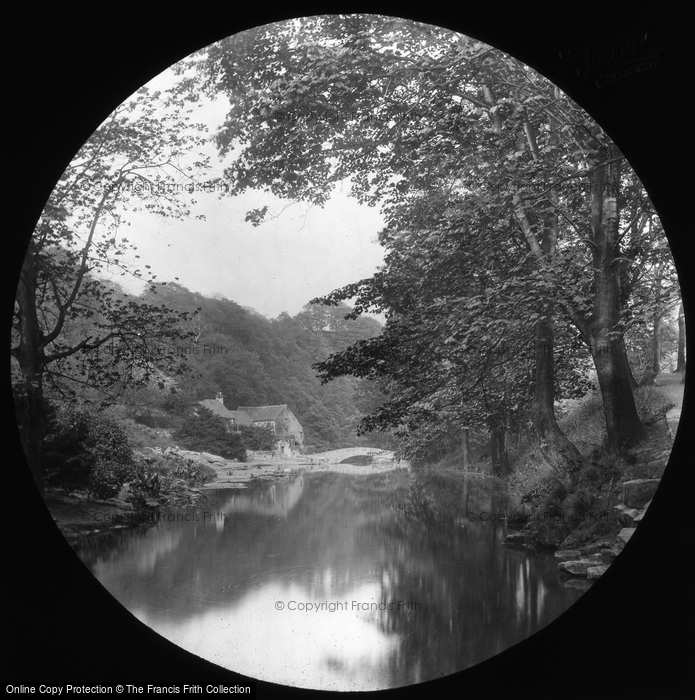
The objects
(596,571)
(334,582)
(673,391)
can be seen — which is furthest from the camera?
(673,391)

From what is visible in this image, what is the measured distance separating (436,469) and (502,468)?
295 mm

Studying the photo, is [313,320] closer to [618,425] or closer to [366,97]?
[366,97]

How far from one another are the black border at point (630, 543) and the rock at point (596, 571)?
201mm

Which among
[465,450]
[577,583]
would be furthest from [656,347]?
[577,583]

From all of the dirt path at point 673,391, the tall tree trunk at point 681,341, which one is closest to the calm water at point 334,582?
the dirt path at point 673,391

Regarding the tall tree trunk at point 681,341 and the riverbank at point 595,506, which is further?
the tall tree trunk at point 681,341

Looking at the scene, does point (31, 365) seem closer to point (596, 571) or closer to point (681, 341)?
point (596, 571)

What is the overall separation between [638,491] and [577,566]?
1.44 feet

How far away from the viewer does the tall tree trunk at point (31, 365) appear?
3.37m

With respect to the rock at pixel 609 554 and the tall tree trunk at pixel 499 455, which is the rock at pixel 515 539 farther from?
the rock at pixel 609 554

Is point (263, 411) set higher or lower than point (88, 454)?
higher

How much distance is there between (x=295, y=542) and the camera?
10.5ft

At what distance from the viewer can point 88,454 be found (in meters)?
3.33

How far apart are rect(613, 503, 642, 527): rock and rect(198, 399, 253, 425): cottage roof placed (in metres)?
1.70
